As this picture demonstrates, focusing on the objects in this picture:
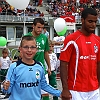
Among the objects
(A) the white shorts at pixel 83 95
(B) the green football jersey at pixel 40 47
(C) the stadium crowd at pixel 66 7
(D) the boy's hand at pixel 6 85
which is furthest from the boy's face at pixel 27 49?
(C) the stadium crowd at pixel 66 7

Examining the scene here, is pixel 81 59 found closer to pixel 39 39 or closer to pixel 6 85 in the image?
pixel 6 85

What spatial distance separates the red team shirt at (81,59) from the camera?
393 cm

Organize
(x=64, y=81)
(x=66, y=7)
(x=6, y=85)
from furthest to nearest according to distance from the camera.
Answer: (x=66, y=7) < (x=64, y=81) < (x=6, y=85)

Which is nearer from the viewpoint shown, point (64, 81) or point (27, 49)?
point (27, 49)

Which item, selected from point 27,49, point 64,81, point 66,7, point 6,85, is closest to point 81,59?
point 64,81

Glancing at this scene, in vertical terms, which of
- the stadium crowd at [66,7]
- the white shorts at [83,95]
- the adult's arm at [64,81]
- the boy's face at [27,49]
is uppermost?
the stadium crowd at [66,7]

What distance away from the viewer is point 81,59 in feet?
12.9

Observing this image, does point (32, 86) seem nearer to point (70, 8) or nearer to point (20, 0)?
point (20, 0)

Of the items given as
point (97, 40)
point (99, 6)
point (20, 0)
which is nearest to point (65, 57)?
point (97, 40)

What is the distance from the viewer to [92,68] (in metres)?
3.99

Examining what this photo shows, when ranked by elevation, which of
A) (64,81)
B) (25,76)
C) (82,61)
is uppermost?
(82,61)

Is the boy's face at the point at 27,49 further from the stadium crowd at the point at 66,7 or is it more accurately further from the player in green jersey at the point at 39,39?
the stadium crowd at the point at 66,7

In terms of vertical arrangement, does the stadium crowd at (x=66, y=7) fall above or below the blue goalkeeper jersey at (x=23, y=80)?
above

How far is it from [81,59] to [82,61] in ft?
0.10
